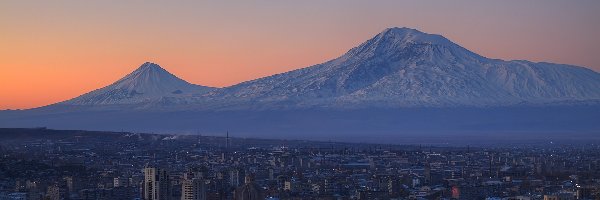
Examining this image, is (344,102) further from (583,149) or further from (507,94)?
(583,149)

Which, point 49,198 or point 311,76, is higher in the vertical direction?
point 311,76

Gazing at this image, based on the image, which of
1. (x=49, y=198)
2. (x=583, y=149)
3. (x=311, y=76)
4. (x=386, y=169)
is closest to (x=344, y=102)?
(x=311, y=76)

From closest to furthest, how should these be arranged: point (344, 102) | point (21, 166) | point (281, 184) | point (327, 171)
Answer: point (281, 184), point (21, 166), point (327, 171), point (344, 102)

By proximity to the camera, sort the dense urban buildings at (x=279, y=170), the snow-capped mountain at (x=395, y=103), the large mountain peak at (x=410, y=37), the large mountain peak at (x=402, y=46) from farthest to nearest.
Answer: the large mountain peak at (x=410, y=37) < the large mountain peak at (x=402, y=46) < the snow-capped mountain at (x=395, y=103) < the dense urban buildings at (x=279, y=170)

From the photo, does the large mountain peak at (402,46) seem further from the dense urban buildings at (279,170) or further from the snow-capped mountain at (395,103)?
the dense urban buildings at (279,170)

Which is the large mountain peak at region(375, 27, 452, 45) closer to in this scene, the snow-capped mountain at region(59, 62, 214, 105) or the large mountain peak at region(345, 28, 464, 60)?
the large mountain peak at region(345, 28, 464, 60)

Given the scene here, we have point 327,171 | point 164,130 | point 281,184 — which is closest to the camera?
point 281,184

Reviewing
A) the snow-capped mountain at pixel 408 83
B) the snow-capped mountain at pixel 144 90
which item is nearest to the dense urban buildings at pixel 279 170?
the snow-capped mountain at pixel 408 83
